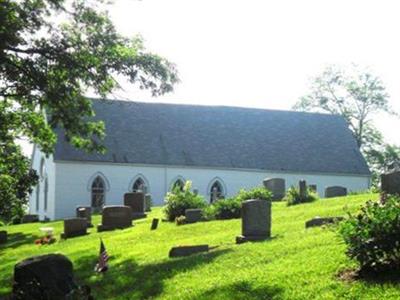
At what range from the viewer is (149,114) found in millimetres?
52750

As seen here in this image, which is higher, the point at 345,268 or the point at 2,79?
the point at 2,79

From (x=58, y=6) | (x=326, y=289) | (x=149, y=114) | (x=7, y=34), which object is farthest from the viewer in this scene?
(x=149, y=114)

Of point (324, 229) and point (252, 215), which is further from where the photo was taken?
point (252, 215)

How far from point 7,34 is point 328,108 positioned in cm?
5610

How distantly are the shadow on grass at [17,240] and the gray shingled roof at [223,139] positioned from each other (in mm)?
16067

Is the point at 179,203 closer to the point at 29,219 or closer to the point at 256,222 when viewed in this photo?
the point at 256,222

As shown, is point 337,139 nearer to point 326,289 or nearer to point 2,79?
point 2,79

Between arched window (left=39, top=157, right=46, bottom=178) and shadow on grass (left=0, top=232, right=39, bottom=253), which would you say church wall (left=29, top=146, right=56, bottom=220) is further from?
shadow on grass (left=0, top=232, right=39, bottom=253)

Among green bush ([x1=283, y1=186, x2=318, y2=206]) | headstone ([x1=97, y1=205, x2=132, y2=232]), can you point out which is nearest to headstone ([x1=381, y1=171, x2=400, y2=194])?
green bush ([x1=283, y1=186, x2=318, y2=206])

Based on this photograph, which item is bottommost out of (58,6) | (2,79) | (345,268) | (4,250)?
(4,250)

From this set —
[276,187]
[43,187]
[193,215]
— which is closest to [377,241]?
[193,215]

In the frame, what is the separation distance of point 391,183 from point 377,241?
565 centimetres

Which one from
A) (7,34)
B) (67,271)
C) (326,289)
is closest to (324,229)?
(326,289)

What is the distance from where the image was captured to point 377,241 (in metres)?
9.48
